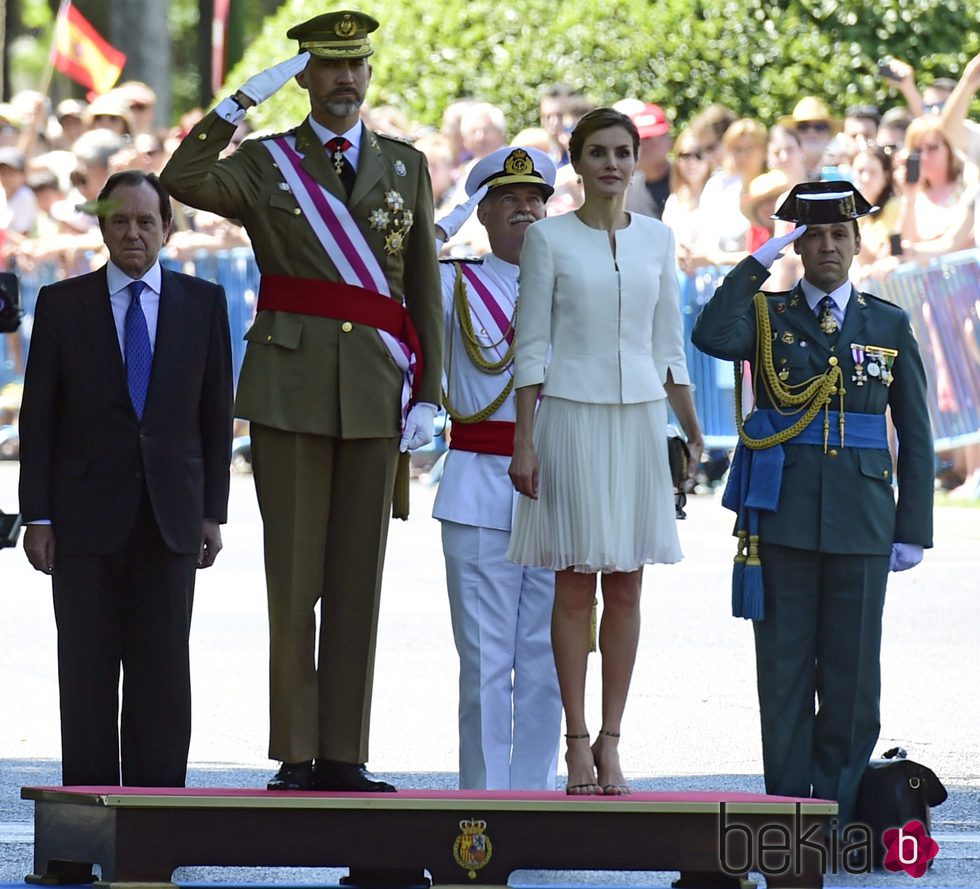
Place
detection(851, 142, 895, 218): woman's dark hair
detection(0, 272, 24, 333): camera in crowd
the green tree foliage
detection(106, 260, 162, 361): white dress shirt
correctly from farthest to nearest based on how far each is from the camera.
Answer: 1. the green tree foliage
2. detection(851, 142, 895, 218): woman's dark hair
3. detection(0, 272, 24, 333): camera in crowd
4. detection(106, 260, 162, 361): white dress shirt

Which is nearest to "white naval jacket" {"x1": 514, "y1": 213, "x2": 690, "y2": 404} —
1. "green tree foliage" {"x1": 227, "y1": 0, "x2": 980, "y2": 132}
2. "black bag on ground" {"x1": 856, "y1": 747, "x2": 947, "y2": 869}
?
"black bag on ground" {"x1": 856, "y1": 747, "x2": 947, "y2": 869}

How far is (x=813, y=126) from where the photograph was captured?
17188mm

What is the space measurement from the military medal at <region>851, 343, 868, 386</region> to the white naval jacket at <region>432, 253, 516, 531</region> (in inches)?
40.8

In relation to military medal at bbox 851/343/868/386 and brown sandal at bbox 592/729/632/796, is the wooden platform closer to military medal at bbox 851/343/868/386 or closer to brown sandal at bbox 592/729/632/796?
brown sandal at bbox 592/729/632/796

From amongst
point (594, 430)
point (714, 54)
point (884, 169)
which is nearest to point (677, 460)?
point (594, 430)

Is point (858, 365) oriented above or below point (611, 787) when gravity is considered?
above

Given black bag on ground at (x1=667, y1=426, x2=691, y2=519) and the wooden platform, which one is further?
black bag on ground at (x1=667, y1=426, x2=691, y2=519)

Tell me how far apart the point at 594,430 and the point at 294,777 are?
1.24m

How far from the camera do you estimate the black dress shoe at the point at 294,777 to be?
6320 mm

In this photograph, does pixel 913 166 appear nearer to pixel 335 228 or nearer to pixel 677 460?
pixel 677 460

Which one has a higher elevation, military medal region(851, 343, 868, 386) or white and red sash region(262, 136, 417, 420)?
white and red sash region(262, 136, 417, 420)

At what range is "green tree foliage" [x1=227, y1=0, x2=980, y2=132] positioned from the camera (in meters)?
19.0

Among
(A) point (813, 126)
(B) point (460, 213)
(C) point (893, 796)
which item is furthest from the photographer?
(A) point (813, 126)

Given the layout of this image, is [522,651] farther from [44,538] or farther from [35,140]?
[35,140]
